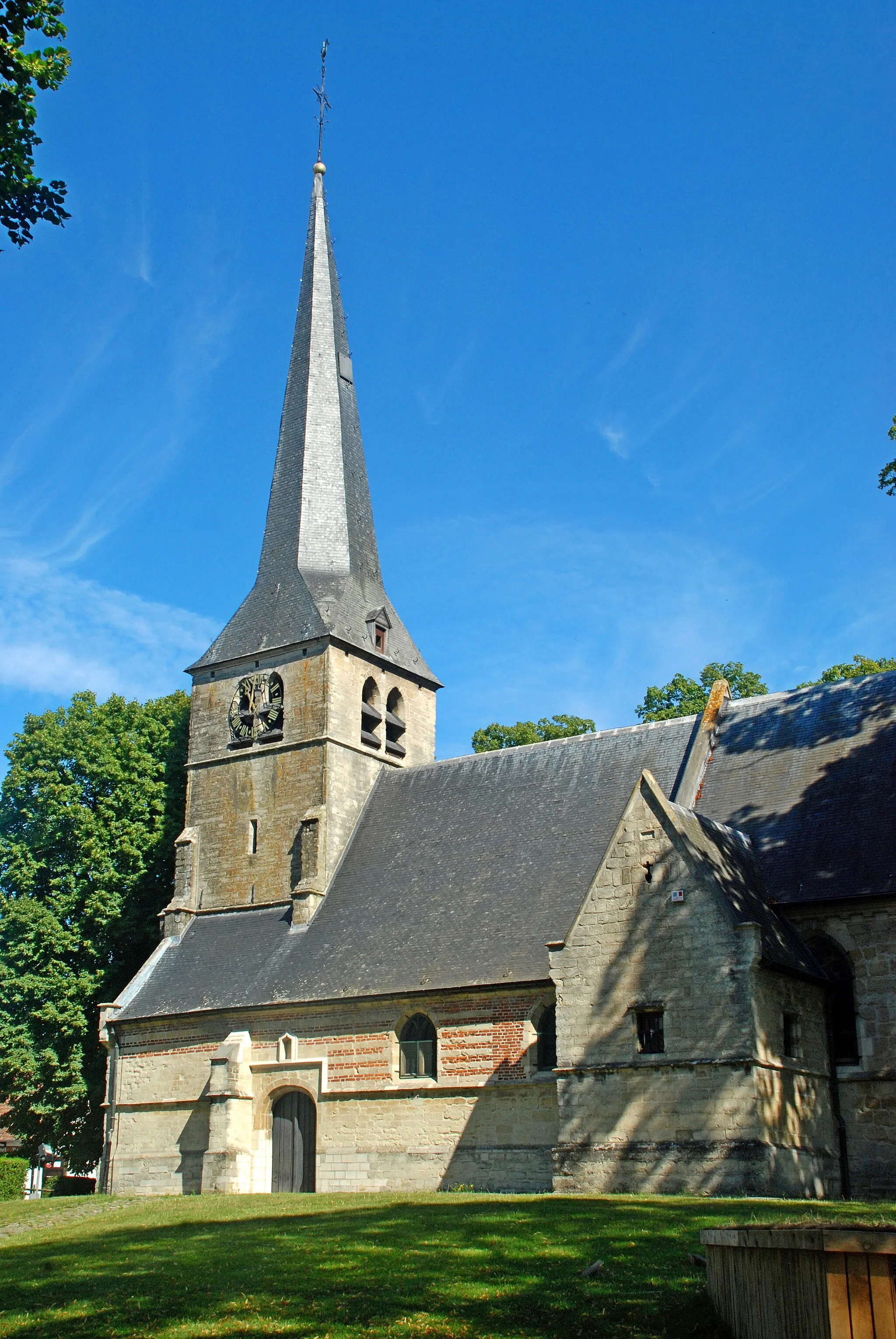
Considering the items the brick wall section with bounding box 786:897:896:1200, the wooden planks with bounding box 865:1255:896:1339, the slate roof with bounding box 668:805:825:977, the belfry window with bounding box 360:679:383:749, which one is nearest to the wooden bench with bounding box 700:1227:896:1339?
the wooden planks with bounding box 865:1255:896:1339

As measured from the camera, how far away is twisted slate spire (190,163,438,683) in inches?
1253

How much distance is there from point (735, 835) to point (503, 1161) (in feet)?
21.7

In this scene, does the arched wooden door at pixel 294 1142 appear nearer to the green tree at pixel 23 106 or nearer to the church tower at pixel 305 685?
the church tower at pixel 305 685

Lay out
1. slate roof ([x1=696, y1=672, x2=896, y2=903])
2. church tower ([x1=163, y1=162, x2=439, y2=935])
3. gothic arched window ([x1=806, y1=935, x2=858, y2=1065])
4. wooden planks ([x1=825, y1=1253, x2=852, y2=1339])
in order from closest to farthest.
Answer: wooden planks ([x1=825, y1=1253, x2=852, y2=1339]) → gothic arched window ([x1=806, y1=935, x2=858, y2=1065]) → slate roof ([x1=696, y1=672, x2=896, y2=903]) → church tower ([x1=163, y1=162, x2=439, y2=935])

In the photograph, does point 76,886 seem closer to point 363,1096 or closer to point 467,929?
point 363,1096

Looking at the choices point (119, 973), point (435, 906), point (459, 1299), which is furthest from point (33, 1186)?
point (459, 1299)

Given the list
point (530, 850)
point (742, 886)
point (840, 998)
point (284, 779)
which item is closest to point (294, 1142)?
point (530, 850)

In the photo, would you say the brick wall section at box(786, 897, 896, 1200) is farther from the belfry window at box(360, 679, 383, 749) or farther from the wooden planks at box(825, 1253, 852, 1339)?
the belfry window at box(360, 679, 383, 749)

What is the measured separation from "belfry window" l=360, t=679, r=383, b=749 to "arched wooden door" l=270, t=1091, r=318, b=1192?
8.91m

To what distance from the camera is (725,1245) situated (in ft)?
26.5

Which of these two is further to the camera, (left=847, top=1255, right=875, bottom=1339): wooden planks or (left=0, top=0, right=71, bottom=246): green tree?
(left=0, top=0, right=71, bottom=246): green tree

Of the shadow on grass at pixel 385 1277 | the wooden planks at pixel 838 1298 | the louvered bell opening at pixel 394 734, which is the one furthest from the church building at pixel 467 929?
the wooden planks at pixel 838 1298

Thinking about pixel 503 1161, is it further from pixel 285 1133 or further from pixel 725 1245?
pixel 725 1245

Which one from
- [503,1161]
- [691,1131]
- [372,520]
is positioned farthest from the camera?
[372,520]
